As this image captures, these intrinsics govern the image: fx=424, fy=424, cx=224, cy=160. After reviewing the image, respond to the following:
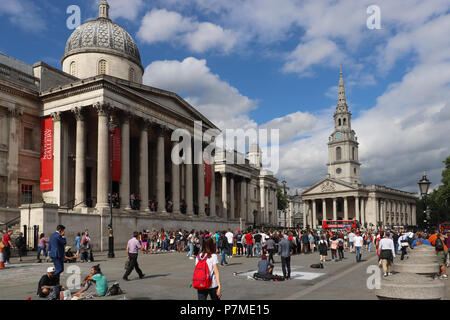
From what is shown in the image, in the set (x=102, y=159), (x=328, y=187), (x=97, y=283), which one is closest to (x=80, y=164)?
(x=102, y=159)

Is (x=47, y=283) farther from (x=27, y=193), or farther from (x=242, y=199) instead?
(x=242, y=199)

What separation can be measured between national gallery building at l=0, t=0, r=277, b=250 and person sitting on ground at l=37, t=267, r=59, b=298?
511 inches

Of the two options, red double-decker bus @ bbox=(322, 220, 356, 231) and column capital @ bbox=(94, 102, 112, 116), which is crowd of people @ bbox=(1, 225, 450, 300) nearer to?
column capital @ bbox=(94, 102, 112, 116)

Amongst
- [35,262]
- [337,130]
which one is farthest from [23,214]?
[337,130]

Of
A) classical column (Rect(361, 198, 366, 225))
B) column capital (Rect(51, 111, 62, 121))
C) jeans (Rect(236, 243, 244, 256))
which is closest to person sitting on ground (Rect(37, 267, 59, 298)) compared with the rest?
jeans (Rect(236, 243, 244, 256))

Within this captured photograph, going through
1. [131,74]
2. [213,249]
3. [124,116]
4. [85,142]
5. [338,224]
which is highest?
[131,74]

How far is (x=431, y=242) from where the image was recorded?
18.2 metres

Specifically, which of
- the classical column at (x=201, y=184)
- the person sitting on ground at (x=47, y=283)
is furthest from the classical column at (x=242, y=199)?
the person sitting on ground at (x=47, y=283)

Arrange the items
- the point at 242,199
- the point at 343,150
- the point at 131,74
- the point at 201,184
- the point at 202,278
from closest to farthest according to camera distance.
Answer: the point at 202,278, the point at 131,74, the point at 201,184, the point at 242,199, the point at 343,150

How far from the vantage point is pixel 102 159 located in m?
30.2

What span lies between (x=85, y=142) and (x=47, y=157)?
302 centimetres
